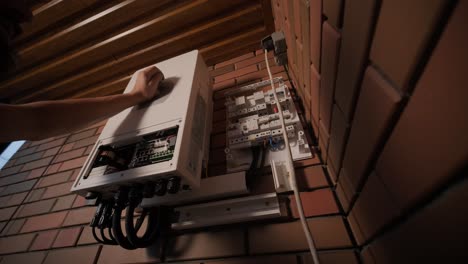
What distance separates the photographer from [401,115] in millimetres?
259

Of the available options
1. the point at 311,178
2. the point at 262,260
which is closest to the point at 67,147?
the point at 262,260

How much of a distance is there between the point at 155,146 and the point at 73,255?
0.77 metres

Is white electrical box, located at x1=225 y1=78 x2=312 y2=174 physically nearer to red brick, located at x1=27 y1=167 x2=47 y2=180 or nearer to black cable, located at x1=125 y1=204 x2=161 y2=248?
black cable, located at x1=125 y1=204 x2=161 y2=248

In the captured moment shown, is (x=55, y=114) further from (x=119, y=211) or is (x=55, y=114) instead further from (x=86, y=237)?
(x=86, y=237)

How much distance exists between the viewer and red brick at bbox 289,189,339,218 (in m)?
0.66

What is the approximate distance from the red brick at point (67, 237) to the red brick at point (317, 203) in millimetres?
1095

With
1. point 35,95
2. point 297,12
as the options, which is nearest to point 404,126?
point 297,12

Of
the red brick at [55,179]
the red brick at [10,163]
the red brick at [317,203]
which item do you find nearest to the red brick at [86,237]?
the red brick at [55,179]

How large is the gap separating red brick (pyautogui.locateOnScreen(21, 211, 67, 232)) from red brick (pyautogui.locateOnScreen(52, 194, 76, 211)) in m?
0.03

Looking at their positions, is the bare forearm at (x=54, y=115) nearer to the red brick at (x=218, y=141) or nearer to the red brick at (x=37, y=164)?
the red brick at (x=218, y=141)

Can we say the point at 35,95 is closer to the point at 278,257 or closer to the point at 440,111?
the point at 278,257

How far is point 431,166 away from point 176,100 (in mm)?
747

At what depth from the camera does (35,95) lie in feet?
5.38

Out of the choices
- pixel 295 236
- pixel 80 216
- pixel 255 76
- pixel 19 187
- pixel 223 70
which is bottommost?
pixel 295 236
